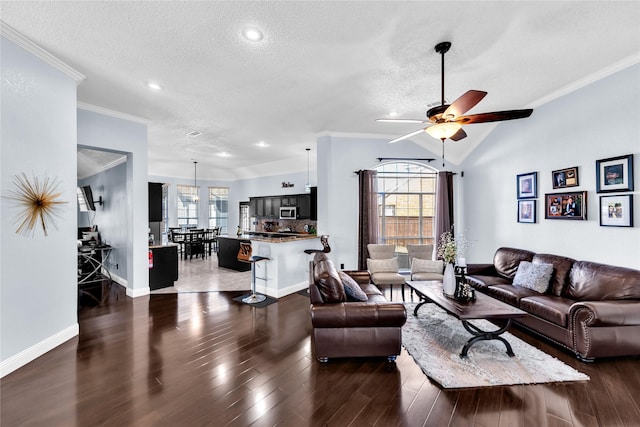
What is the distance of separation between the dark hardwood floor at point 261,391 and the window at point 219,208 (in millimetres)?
8219

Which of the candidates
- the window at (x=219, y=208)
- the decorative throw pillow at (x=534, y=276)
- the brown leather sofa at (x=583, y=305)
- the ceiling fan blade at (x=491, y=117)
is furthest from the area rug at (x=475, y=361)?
the window at (x=219, y=208)

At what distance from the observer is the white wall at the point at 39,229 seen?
2.50 m

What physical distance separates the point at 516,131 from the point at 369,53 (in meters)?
3.28

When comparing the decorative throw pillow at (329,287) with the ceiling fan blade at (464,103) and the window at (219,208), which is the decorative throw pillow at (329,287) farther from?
the window at (219,208)

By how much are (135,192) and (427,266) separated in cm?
525

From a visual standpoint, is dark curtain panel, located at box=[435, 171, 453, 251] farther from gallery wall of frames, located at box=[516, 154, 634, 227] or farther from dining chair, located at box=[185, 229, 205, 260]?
dining chair, located at box=[185, 229, 205, 260]

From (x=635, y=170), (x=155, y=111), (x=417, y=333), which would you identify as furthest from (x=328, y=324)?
(x=155, y=111)

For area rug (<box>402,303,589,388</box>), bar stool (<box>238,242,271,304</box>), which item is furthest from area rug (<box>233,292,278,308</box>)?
area rug (<box>402,303,589,388</box>)

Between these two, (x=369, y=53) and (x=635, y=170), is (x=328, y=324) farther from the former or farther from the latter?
(x=635, y=170)

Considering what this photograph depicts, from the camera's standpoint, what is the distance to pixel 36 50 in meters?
2.73

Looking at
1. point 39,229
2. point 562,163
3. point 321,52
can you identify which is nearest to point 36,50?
point 39,229

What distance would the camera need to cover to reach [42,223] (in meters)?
2.86

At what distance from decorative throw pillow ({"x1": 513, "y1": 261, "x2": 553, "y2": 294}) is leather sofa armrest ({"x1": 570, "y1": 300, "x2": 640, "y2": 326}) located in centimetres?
91

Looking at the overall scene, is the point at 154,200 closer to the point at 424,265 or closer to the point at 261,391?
the point at 261,391
